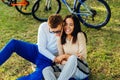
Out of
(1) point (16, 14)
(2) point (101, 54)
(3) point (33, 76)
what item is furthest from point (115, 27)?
(3) point (33, 76)

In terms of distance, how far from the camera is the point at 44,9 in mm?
8695

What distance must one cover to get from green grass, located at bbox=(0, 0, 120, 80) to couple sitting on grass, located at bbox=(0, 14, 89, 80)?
59 centimetres

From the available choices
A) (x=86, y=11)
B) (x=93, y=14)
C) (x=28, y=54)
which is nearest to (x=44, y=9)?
(x=86, y=11)

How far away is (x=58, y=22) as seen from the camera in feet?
18.3

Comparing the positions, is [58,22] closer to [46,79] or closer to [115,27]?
[46,79]

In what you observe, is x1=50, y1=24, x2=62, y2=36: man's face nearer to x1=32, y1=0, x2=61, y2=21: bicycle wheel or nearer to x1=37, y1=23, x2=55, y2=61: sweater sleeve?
x1=37, y1=23, x2=55, y2=61: sweater sleeve

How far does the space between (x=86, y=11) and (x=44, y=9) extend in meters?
Answer: 1.30

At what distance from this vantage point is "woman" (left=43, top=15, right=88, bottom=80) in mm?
5270

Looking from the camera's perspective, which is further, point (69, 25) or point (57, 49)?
point (57, 49)

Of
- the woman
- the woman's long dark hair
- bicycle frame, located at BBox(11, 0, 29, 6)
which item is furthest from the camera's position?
bicycle frame, located at BBox(11, 0, 29, 6)

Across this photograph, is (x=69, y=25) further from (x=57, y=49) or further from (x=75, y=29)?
(x=57, y=49)

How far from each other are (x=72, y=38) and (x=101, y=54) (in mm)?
1403

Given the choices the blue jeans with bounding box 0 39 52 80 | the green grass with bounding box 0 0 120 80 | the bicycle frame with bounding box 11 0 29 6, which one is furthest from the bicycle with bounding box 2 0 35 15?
the blue jeans with bounding box 0 39 52 80

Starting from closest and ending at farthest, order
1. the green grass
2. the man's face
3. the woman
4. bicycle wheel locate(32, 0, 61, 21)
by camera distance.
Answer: the woman → the man's face → the green grass → bicycle wheel locate(32, 0, 61, 21)
